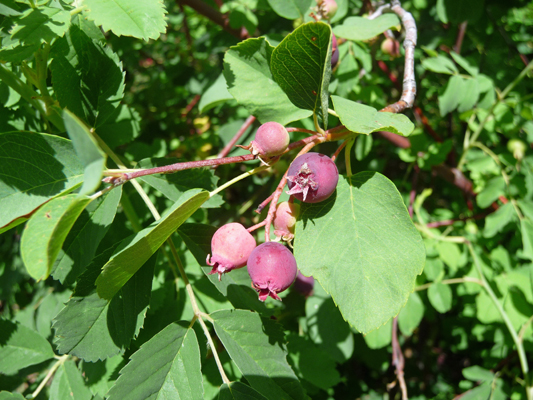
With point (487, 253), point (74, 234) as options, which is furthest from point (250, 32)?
point (487, 253)

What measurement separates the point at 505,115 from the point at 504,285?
0.78 meters

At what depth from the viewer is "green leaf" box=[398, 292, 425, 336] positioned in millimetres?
1598

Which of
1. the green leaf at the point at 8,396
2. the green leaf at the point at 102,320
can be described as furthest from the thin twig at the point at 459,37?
the green leaf at the point at 8,396

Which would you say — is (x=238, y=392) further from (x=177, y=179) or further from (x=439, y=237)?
(x=439, y=237)

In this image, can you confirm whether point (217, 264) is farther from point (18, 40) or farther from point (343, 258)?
point (18, 40)

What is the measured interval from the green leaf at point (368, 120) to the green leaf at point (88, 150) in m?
0.43

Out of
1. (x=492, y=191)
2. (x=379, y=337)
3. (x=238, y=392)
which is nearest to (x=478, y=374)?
(x=379, y=337)

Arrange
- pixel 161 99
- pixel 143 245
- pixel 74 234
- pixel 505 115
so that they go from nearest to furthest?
1. pixel 143 245
2. pixel 74 234
3. pixel 505 115
4. pixel 161 99

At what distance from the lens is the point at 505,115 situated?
1.69m

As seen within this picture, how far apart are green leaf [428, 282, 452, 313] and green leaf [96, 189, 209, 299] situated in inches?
50.2

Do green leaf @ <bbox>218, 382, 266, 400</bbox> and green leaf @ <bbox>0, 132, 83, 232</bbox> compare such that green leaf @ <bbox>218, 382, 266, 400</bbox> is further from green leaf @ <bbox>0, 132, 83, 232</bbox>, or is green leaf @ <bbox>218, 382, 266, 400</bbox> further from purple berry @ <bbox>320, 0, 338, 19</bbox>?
purple berry @ <bbox>320, 0, 338, 19</bbox>

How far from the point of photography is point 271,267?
0.71m

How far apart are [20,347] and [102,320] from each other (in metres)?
0.49

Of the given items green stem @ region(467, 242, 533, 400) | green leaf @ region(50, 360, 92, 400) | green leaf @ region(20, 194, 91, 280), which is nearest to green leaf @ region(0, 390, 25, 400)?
green leaf @ region(50, 360, 92, 400)
